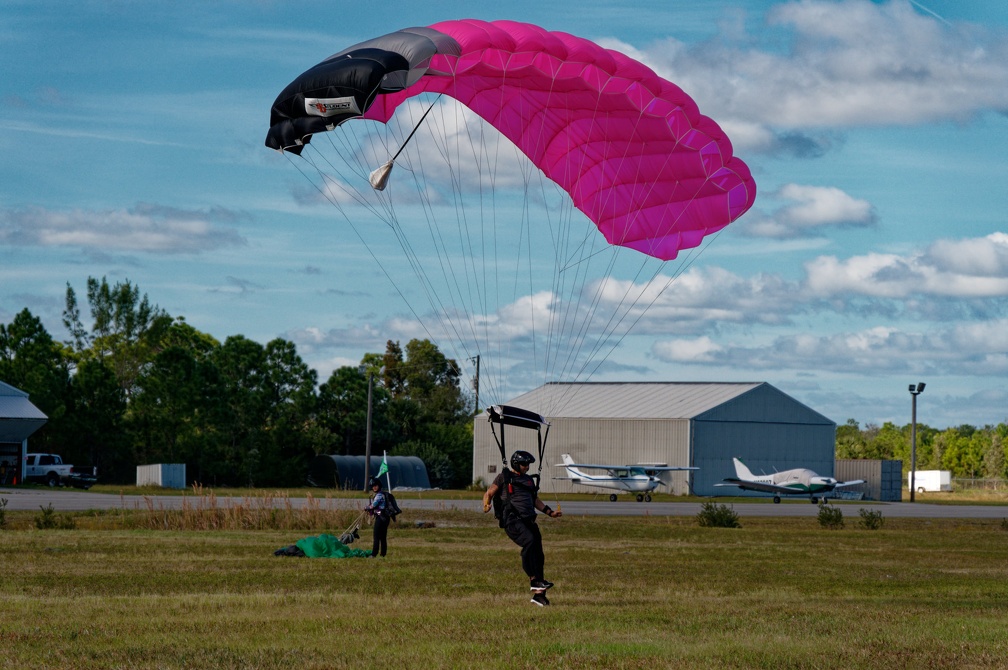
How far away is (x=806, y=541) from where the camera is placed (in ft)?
90.2

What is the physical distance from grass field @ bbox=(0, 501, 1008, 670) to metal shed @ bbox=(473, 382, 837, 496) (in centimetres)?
3801

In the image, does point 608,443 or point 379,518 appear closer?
point 379,518

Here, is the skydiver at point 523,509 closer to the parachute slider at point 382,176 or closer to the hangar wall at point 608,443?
the parachute slider at point 382,176


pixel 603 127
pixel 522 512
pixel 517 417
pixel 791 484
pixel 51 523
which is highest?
pixel 603 127

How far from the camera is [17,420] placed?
57.7 meters

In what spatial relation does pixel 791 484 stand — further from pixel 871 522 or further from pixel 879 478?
pixel 871 522

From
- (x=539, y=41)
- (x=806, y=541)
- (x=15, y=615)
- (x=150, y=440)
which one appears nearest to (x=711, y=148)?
(x=539, y=41)

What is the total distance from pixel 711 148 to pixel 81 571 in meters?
10.7

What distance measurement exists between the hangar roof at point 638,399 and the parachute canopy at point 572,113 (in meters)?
45.2

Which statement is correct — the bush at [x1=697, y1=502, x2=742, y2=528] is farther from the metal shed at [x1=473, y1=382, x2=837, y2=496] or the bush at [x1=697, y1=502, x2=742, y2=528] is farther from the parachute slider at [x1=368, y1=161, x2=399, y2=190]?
the metal shed at [x1=473, y1=382, x2=837, y2=496]

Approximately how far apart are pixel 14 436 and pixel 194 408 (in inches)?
493

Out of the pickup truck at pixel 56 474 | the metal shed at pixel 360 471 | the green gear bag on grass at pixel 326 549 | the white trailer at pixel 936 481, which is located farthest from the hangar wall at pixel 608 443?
the green gear bag on grass at pixel 326 549

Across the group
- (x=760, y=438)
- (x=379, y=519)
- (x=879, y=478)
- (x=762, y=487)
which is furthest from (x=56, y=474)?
(x=879, y=478)

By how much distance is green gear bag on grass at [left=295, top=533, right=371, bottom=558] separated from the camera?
20.0 m
